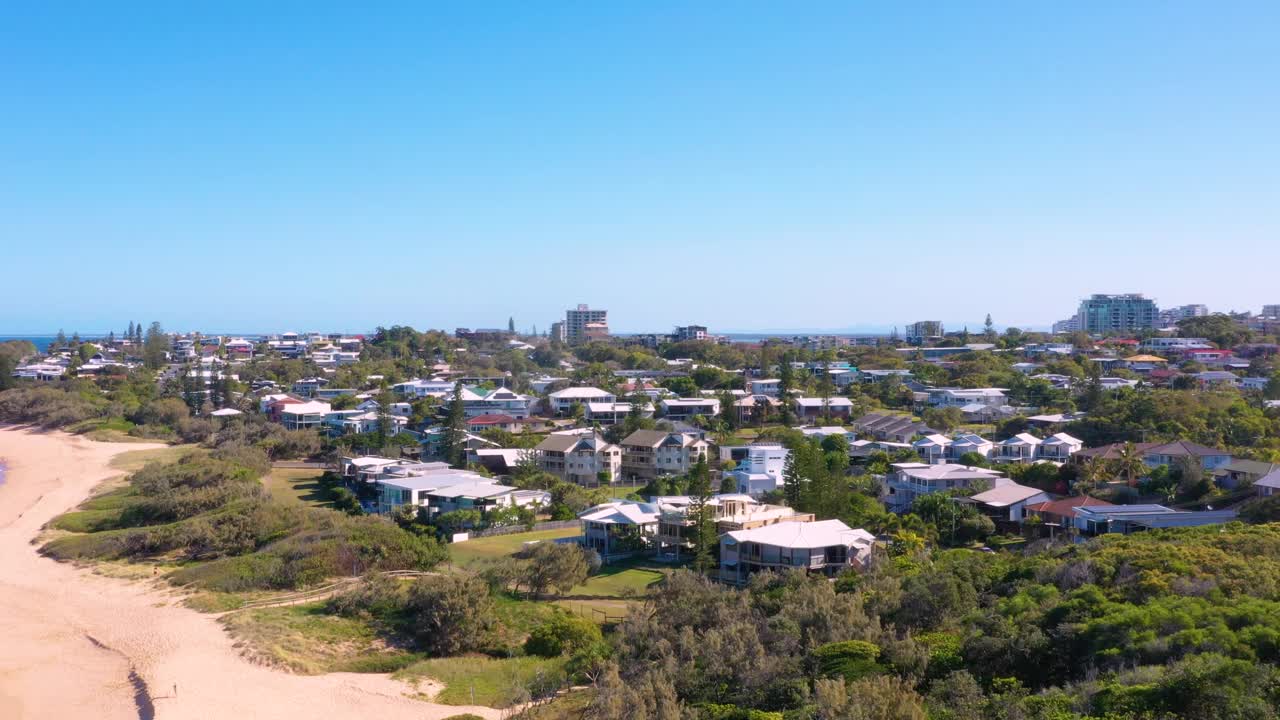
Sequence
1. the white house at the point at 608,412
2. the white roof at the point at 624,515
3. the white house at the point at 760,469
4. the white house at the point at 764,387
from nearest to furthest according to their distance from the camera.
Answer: the white roof at the point at 624,515
the white house at the point at 760,469
the white house at the point at 608,412
the white house at the point at 764,387

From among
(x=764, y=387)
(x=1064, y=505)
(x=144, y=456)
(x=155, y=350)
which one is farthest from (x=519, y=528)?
(x=155, y=350)

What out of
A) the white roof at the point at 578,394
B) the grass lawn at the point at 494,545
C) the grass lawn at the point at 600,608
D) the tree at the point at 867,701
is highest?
the white roof at the point at 578,394

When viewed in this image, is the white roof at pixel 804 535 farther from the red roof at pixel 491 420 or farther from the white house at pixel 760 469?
the red roof at pixel 491 420

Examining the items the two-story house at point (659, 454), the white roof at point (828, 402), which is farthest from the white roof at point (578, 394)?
the two-story house at point (659, 454)

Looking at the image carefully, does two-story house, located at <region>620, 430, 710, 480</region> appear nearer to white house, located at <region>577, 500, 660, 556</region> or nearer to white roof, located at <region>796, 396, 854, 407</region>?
white roof, located at <region>796, 396, 854, 407</region>

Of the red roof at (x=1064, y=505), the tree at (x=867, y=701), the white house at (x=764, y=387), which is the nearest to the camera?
the tree at (x=867, y=701)
